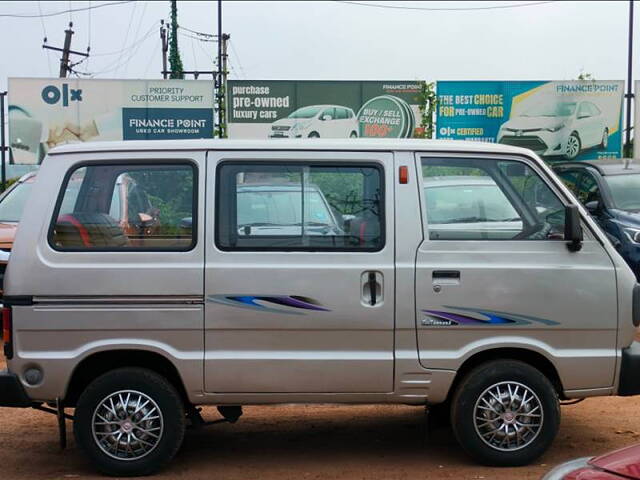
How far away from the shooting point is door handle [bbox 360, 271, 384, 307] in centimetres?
522

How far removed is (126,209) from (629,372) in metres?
3.37

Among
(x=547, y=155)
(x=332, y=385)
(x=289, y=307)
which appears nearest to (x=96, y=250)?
(x=289, y=307)

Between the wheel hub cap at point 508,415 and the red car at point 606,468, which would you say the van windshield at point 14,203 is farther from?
the red car at point 606,468

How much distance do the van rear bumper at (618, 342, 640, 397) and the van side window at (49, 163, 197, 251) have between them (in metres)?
2.84

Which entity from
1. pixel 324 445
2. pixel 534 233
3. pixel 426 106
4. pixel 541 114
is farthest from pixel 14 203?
pixel 541 114

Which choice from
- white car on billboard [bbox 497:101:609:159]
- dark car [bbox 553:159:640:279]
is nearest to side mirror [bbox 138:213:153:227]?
dark car [bbox 553:159:640:279]

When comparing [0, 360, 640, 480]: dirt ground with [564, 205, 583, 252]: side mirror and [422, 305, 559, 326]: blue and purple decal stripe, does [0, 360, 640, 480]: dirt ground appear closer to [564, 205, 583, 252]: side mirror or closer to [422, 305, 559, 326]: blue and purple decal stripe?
[422, 305, 559, 326]: blue and purple decal stripe

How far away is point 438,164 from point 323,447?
7.31ft

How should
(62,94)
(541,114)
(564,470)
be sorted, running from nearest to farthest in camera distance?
1. (564,470)
2. (62,94)
3. (541,114)

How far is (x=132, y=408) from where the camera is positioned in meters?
5.22

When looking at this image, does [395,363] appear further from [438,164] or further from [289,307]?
[438,164]

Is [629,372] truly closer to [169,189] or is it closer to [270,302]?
[270,302]

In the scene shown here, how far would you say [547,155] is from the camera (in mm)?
22703

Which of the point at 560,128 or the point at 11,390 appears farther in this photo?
the point at 560,128
